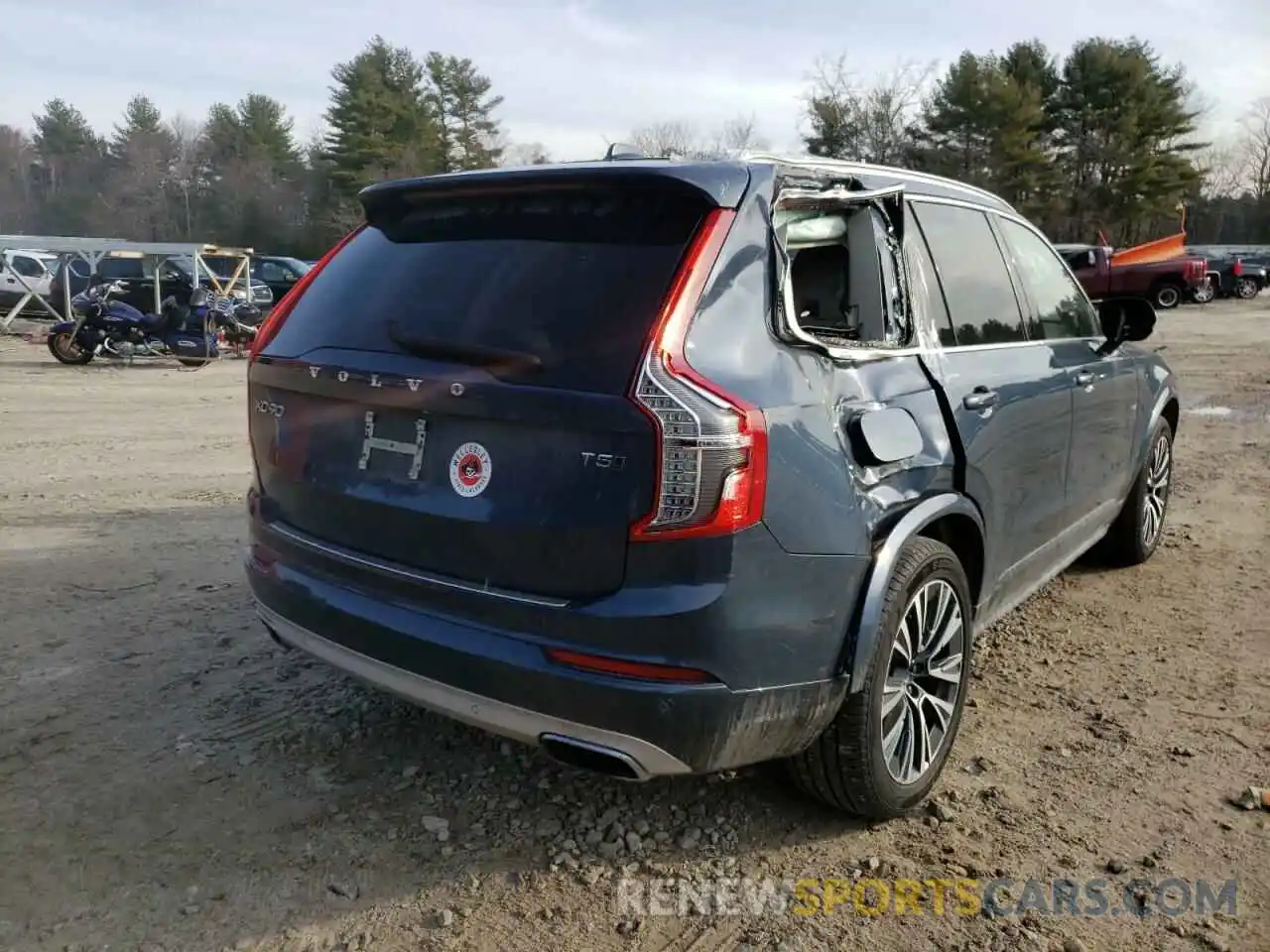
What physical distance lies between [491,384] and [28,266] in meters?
24.9

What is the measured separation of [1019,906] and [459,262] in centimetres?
226

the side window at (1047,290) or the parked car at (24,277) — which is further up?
the parked car at (24,277)

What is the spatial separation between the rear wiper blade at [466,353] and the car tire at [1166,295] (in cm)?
2957

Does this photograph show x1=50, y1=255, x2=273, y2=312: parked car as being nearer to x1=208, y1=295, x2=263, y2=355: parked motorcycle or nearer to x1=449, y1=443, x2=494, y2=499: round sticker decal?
x1=208, y1=295, x2=263, y2=355: parked motorcycle

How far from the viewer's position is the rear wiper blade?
2.41m

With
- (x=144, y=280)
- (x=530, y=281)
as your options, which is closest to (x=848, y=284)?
(x=530, y=281)

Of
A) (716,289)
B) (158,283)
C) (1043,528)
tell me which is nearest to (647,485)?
(716,289)

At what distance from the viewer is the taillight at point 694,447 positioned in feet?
7.30

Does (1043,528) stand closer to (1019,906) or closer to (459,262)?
(1019,906)

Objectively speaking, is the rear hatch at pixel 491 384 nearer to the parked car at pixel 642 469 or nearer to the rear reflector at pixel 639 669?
the parked car at pixel 642 469

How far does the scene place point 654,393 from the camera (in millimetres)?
2238

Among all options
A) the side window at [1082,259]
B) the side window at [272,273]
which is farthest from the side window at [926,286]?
the side window at [1082,259]

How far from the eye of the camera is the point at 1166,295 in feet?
92.4

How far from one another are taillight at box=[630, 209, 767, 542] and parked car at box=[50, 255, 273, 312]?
15.4 metres
